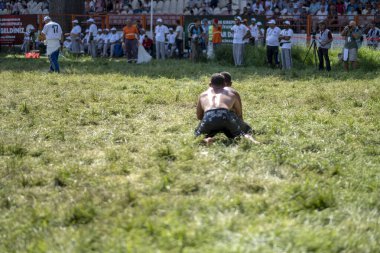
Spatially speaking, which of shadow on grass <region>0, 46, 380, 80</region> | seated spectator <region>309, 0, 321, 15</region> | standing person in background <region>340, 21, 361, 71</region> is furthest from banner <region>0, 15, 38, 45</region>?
standing person in background <region>340, 21, 361, 71</region>

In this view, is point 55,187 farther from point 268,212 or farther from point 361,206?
point 361,206

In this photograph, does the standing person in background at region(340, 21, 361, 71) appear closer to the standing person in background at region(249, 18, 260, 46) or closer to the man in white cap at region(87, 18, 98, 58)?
the standing person in background at region(249, 18, 260, 46)

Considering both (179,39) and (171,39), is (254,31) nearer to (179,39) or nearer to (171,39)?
(179,39)

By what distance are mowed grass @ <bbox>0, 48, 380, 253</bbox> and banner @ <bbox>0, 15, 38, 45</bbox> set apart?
17296 mm

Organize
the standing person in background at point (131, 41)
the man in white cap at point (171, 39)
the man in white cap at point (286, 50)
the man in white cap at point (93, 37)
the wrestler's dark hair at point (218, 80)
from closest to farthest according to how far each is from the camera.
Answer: the wrestler's dark hair at point (218, 80) → the man in white cap at point (286, 50) → the standing person in background at point (131, 41) → the man in white cap at point (171, 39) → the man in white cap at point (93, 37)

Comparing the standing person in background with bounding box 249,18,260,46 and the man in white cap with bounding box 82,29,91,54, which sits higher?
the standing person in background with bounding box 249,18,260,46

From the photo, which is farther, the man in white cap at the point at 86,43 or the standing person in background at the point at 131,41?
the man in white cap at the point at 86,43

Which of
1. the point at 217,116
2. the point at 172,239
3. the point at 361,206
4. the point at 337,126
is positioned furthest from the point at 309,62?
the point at 172,239

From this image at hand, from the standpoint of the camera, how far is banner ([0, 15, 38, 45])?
2725 cm

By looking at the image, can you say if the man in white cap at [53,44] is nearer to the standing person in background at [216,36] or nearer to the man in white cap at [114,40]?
the standing person in background at [216,36]

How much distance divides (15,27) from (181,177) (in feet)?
77.2

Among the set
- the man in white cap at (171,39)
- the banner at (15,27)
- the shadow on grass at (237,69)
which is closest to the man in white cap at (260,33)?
the shadow on grass at (237,69)

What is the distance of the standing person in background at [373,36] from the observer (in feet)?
65.3

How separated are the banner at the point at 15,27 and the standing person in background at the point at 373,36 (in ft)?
49.1
